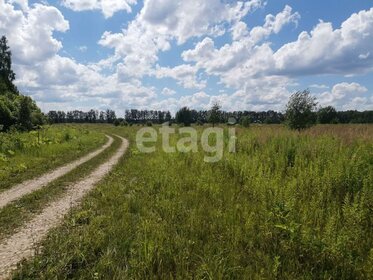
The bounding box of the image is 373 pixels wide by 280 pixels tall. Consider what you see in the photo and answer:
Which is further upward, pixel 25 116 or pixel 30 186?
pixel 25 116

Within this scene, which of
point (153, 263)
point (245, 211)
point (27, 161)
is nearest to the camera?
point (153, 263)

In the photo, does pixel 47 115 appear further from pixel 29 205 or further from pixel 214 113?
pixel 29 205

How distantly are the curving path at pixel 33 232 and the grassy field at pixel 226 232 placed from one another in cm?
28

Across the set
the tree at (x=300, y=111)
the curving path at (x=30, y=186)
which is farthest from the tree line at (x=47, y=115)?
the curving path at (x=30, y=186)

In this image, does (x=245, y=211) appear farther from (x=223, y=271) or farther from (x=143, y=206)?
(x=143, y=206)

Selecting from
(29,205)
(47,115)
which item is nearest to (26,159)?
(29,205)

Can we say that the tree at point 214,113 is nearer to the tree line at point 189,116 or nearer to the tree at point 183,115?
the tree line at point 189,116

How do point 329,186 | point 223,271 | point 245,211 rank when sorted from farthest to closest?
point 329,186 → point 245,211 → point 223,271

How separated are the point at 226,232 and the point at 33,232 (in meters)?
3.98

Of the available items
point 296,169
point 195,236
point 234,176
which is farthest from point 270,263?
point 234,176

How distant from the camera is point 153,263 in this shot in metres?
5.16

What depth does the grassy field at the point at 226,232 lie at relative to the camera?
494 centimetres

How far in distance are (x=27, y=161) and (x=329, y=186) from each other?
46.9 feet

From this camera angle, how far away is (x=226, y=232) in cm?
607
